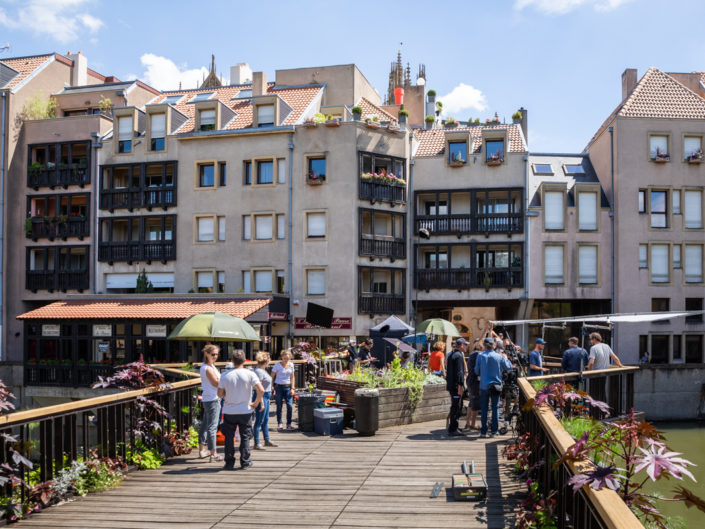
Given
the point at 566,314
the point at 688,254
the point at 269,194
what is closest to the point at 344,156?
the point at 269,194

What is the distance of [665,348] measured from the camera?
3712 cm

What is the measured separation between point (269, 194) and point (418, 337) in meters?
12.8

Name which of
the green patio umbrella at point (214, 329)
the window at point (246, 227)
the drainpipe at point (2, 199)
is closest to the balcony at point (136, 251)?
the window at point (246, 227)

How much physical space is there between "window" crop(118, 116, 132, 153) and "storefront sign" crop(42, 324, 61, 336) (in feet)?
33.2

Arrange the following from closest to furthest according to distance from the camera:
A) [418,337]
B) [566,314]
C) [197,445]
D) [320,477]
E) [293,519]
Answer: [293,519] < [320,477] < [197,445] < [418,337] < [566,314]

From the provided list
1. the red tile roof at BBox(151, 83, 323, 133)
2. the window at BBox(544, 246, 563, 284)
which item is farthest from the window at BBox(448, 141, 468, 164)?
the red tile roof at BBox(151, 83, 323, 133)

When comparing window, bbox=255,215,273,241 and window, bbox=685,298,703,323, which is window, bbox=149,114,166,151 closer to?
window, bbox=255,215,273,241

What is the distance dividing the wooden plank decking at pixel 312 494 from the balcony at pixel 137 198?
92.1 ft

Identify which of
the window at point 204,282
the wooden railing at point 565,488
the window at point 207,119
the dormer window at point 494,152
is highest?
the window at point 207,119

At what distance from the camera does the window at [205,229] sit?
38500 mm

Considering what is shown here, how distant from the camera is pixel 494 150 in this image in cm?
3791

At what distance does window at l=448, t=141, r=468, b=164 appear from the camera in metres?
38.0

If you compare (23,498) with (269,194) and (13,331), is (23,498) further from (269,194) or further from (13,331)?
(13,331)

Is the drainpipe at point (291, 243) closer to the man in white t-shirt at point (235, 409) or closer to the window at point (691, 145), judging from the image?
the window at point (691, 145)
